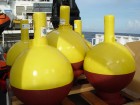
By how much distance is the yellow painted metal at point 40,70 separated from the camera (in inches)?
33.0

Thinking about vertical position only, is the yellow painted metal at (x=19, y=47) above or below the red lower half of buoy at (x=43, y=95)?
above

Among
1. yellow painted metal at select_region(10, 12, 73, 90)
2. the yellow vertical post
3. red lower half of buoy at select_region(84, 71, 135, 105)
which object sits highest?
the yellow vertical post

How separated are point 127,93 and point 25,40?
65cm

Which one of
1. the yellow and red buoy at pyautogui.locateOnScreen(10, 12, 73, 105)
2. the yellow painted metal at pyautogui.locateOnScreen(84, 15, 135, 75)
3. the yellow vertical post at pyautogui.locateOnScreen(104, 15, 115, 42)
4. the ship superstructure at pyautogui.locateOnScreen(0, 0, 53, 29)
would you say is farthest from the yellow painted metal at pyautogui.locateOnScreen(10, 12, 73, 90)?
the ship superstructure at pyautogui.locateOnScreen(0, 0, 53, 29)

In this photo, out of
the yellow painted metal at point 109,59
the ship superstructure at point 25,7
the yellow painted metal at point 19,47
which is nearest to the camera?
the yellow painted metal at point 109,59

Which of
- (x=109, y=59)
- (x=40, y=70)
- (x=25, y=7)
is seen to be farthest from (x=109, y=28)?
(x=25, y=7)

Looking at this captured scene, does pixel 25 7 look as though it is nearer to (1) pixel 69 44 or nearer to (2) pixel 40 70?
(1) pixel 69 44

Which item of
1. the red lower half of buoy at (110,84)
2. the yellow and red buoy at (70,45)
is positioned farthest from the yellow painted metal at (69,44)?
the red lower half of buoy at (110,84)

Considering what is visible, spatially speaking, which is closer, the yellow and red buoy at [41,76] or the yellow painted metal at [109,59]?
the yellow and red buoy at [41,76]

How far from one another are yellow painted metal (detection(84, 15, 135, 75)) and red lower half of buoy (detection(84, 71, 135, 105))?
0.02m

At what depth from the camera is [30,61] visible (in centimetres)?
85

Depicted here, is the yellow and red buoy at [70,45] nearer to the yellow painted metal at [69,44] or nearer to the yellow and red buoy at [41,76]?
the yellow painted metal at [69,44]

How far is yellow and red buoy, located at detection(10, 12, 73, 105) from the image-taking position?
84cm

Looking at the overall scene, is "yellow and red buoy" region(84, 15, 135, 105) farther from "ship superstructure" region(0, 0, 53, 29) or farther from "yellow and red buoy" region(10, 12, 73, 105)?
"ship superstructure" region(0, 0, 53, 29)
